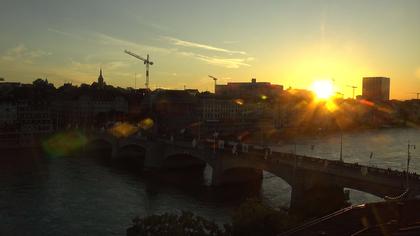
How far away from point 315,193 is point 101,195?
20.0m

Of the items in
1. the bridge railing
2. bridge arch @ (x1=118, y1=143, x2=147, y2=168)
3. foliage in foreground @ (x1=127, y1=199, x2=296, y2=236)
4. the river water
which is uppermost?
the bridge railing

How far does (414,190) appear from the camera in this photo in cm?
3222

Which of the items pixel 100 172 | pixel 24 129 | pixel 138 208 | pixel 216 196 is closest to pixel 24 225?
pixel 138 208

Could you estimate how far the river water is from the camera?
36.8m

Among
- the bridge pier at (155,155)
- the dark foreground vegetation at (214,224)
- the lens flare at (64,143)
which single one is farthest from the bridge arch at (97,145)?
the dark foreground vegetation at (214,224)

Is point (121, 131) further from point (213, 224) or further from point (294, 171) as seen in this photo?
point (213, 224)

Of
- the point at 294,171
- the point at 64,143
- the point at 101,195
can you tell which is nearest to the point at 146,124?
the point at 64,143

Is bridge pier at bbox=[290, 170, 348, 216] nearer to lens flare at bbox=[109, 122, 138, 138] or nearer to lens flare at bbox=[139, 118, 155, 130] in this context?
lens flare at bbox=[109, 122, 138, 138]

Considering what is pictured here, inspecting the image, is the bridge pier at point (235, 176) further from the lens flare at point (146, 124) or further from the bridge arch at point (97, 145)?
the lens flare at point (146, 124)

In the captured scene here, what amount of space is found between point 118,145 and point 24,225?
129 feet

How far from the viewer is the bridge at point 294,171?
34.8m

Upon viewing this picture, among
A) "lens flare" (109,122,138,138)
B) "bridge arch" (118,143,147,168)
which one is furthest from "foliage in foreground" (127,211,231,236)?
"lens flare" (109,122,138,138)

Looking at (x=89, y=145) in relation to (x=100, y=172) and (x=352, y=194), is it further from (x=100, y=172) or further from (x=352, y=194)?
(x=352, y=194)

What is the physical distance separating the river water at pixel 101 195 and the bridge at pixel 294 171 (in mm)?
2415
